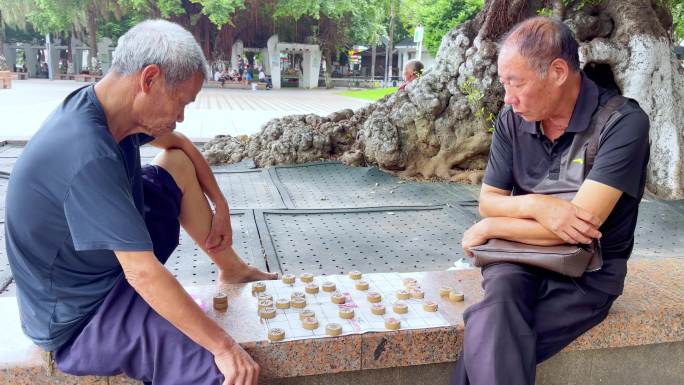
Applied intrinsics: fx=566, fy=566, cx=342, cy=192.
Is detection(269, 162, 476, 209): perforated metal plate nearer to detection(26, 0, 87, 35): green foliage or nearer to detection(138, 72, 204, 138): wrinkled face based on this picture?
detection(138, 72, 204, 138): wrinkled face

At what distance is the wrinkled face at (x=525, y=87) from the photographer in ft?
6.79

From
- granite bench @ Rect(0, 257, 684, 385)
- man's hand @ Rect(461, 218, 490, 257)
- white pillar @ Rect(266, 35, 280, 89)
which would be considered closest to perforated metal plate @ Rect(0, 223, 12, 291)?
granite bench @ Rect(0, 257, 684, 385)

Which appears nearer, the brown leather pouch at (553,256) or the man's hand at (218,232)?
the brown leather pouch at (553,256)

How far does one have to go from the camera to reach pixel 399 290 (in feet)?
8.16

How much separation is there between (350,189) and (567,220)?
4915 millimetres

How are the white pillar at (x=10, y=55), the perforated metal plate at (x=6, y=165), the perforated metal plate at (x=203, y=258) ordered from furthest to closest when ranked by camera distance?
the white pillar at (x=10, y=55)
the perforated metal plate at (x=6, y=165)
the perforated metal plate at (x=203, y=258)

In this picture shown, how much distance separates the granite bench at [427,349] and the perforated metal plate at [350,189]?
3525mm

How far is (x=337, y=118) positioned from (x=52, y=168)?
24.3ft

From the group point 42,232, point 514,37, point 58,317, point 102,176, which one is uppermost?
point 514,37

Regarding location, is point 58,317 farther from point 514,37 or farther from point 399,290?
point 514,37

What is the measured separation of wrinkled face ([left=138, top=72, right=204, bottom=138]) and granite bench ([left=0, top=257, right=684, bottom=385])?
79 cm

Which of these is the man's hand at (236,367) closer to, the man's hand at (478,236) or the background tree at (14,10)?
the man's hand at (478,236)

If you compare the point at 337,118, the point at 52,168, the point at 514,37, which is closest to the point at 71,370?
the point at 52,168

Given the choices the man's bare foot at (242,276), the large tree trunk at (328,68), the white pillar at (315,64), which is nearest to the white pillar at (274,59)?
the white pillar at (315,64)
